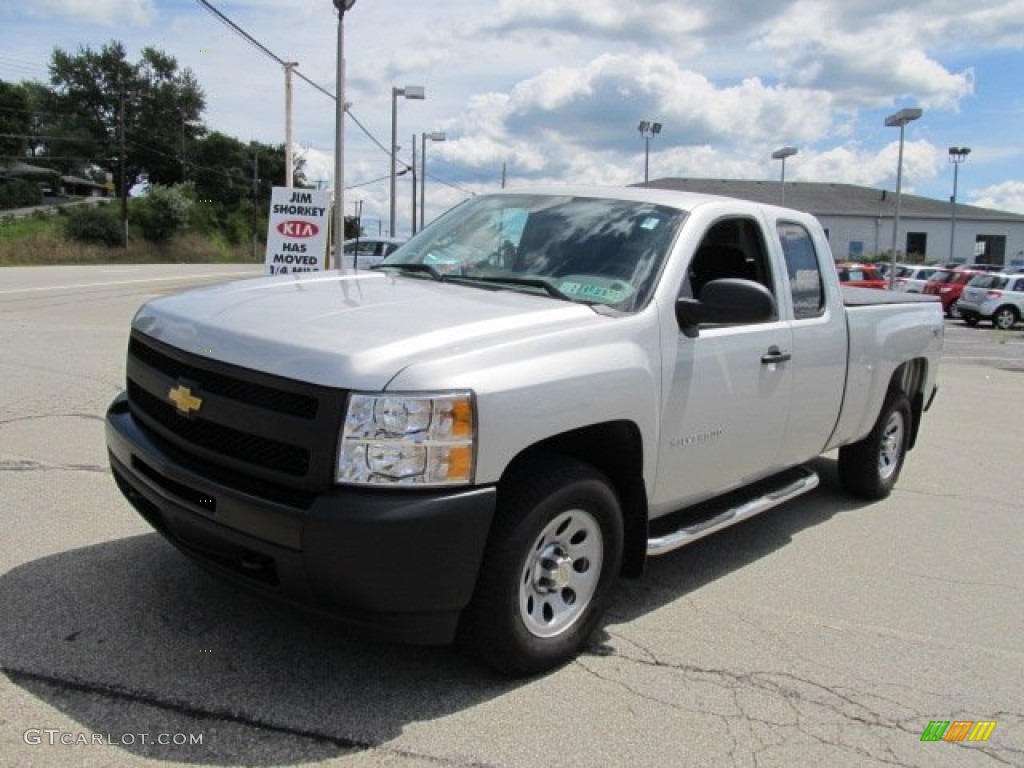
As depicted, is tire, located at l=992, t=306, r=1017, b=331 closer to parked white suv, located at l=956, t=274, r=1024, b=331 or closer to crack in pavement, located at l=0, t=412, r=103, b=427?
parked white suv, located at l=956, t=274, r=1024, b=331

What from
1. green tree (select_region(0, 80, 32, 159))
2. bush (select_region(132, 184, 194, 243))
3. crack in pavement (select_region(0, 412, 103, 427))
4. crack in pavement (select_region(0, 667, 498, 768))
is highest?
green tree (select_region(0, 80, 32, 159))

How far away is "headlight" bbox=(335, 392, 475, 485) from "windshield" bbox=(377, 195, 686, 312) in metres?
1.15

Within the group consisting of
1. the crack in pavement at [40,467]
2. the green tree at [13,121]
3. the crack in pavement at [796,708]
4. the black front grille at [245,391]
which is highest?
the green tree at [13,121]

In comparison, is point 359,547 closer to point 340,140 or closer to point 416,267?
point 416,267

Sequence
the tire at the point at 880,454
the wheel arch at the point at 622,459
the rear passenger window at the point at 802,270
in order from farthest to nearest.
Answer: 1. the tire at the point at 880,454
2. the rear passenger window at the point at 802,270
3. the wheel arch at the point at 622,459

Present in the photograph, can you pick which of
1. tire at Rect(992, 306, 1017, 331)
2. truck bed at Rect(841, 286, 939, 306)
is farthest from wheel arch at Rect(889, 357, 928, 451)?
tire at Rect(992, 306, 1017, 331)

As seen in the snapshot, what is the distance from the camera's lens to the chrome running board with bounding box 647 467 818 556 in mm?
3949

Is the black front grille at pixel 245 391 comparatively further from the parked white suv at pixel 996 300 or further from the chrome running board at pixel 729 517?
the parked white suv at pixel 996 300

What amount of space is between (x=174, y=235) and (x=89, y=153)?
37.8m

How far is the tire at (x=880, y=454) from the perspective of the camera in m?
6.05

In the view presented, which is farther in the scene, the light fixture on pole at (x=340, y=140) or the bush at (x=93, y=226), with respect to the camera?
the bush at (x=93, y=226)

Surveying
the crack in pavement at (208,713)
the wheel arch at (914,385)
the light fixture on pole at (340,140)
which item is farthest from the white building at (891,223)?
the crack in pavement at (208,713)

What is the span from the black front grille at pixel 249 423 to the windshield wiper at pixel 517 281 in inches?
52.5

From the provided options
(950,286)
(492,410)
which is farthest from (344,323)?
(950,286)
